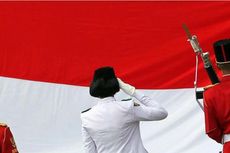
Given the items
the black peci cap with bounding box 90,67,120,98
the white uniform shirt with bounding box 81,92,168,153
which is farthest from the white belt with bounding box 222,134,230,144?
the black peci cap with bounding box 90,67,120,98

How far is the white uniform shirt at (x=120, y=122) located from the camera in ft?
7.82

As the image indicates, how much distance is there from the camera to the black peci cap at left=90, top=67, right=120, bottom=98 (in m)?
2.41

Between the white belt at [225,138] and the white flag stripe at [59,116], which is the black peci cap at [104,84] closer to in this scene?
the white belt at [225,138]

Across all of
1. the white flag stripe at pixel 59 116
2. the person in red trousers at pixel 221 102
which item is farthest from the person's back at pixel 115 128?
the white flag stripe at pixel 59 116

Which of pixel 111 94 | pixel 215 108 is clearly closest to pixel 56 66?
pixel 111 94

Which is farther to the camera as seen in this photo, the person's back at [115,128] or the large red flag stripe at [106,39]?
the large red flag stripe at [106,39]

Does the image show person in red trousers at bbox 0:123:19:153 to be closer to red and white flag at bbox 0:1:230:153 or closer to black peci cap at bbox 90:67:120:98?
black peci cap at bbox 90:67:120:98

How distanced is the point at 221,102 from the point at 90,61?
124 cm

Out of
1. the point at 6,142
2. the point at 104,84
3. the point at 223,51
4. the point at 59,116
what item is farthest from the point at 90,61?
the point at 223,51

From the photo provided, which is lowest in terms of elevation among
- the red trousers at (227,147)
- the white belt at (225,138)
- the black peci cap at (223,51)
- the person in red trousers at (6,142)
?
the red trousers at (227,147)

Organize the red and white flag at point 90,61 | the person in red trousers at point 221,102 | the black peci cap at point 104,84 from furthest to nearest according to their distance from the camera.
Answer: the red and white flag at point 90,61
the black peci cap at point 104,84
the person in red trousers at point 221,102

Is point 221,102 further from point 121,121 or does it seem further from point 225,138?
point 121,121

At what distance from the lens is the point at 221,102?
220 centimetres

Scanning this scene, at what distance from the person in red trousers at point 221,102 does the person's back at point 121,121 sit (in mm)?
242
